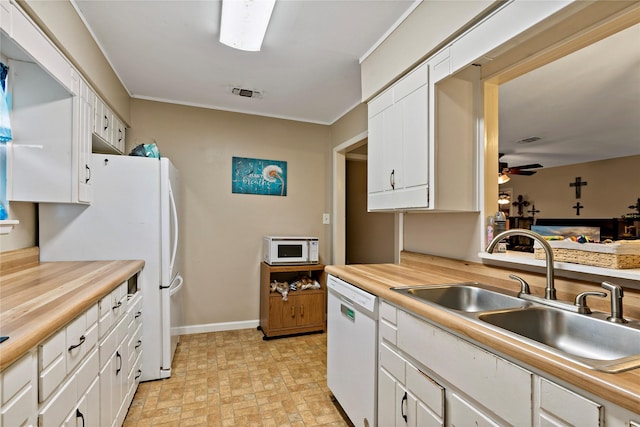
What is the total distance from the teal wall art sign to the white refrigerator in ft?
3.56

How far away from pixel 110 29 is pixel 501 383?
2797 mm

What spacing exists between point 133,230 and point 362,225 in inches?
132

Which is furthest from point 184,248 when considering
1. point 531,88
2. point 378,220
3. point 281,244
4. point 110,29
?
point 531,88

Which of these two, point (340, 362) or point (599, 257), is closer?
point (599, 257)

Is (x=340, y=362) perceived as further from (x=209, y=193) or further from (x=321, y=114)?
(x=321, y=114)

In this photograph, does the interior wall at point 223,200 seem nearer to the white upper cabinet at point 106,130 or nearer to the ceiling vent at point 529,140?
the white upper cabinet at point 106,130

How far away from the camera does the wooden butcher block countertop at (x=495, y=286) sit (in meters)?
0.67

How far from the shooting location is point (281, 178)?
12.2 ft

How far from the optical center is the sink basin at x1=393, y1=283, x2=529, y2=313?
153cm

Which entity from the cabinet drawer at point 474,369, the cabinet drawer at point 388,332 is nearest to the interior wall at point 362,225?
the cabinet drawer at point 388,332

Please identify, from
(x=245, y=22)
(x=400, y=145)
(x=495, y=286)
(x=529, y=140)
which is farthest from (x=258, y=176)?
(x=529, y=140)

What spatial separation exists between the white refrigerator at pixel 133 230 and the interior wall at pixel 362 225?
2.99m

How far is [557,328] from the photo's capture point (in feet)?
3.92

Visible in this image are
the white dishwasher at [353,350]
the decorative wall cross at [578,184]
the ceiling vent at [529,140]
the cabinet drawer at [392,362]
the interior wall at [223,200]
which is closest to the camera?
the cabinet drawer at [392,362]
